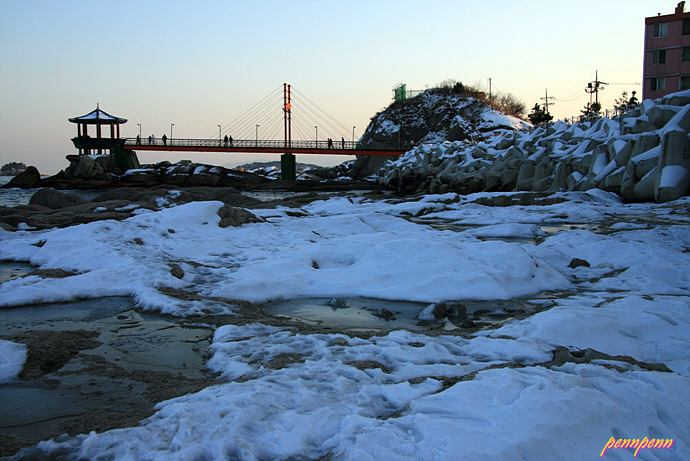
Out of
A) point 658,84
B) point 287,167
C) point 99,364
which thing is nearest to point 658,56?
point 658,84

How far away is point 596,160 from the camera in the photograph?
21203mm

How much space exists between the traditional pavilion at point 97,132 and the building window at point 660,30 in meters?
54.8

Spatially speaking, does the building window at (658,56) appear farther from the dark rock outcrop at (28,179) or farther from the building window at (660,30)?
the dark rock outcrop at (28,179)

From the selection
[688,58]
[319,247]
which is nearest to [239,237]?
[319,247]

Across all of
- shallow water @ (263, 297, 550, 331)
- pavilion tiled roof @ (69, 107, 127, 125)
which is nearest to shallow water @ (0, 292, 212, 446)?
shallow water @ (263, 297, 550, 331)

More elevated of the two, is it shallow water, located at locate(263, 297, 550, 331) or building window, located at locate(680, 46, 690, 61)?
building window, located at locate(680, 46, 690, 61)

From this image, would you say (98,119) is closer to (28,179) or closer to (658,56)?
(28,179)

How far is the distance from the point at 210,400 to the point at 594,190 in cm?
1912

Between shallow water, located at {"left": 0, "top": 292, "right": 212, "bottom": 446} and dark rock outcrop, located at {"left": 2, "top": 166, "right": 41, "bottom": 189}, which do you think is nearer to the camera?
shallow water, located at {"left": 0, "top": 292, "right": 212, "bottom": 446}

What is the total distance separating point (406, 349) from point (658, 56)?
4644 cm

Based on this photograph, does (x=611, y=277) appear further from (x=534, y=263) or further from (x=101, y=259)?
(x=101, y=259)

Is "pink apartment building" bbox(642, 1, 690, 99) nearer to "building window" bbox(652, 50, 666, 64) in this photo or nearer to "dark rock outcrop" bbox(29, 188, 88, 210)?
"building window" bbox(652, 50, 666, 64)

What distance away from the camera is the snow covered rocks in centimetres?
1698

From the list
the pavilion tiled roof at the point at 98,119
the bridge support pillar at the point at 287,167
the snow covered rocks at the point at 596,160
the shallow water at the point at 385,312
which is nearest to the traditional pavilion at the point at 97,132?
the pavilion tiled roof at the point at 98,119
